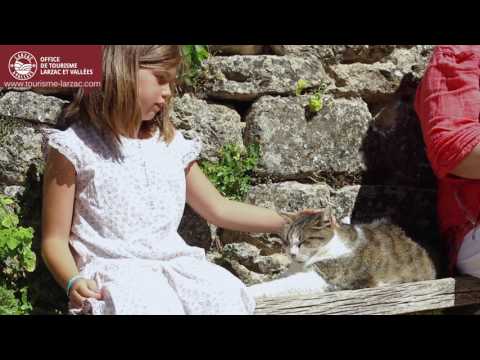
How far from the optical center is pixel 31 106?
2330mm

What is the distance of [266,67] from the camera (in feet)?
8.64

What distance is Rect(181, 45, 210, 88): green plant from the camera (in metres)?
2.51

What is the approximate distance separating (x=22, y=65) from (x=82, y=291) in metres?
0.84

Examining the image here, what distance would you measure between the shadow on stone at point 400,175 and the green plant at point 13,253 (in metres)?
1.34

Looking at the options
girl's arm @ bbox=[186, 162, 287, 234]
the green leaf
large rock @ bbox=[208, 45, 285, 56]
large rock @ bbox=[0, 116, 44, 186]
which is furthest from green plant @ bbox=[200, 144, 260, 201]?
the green leaf

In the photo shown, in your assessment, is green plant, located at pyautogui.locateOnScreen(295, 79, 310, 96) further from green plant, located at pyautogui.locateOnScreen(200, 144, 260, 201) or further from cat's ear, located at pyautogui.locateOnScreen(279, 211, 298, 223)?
cat's ear, located at pyautogui.locateOnScreen(279, 211, 298, 223)

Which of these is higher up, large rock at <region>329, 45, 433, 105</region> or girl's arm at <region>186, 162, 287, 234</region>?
large rock at <region>329, 45, 433, 105</region>

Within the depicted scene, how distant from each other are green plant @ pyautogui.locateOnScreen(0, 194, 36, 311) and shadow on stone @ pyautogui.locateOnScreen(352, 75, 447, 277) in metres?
1.34

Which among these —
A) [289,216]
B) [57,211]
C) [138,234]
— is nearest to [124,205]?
[138,234]

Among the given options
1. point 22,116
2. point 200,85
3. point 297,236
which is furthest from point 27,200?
point 297,236

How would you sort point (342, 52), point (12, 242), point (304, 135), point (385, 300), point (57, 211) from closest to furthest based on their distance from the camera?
point (57, 211) < point (12, 242) < point (385, 300) < point (304, 135) < point (342, 52)

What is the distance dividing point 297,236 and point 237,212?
0.78 ft

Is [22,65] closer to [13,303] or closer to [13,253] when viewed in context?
[13,253]

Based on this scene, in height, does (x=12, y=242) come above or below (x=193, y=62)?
below
